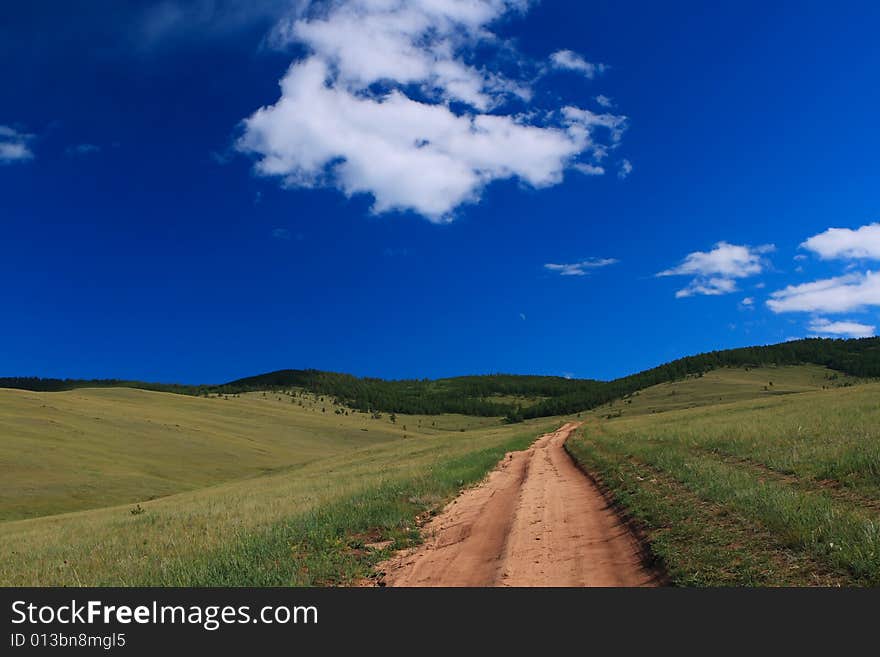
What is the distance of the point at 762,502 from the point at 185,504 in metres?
28.3

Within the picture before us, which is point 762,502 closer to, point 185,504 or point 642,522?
point 642,522

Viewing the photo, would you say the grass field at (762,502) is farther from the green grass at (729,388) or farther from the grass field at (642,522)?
the green grass at (729,388)

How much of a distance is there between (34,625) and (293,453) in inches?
3456

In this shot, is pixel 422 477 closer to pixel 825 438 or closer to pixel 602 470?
pixel 602 470

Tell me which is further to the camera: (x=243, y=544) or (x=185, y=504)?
(x=185, y=504)

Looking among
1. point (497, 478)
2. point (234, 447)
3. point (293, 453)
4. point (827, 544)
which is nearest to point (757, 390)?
point (293, 453)

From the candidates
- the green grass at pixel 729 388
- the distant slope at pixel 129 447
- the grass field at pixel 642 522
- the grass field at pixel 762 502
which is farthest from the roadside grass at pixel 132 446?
the green grass at pixel 729 388

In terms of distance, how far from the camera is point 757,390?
103 meters

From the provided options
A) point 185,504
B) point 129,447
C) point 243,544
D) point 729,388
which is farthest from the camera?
point 729,388

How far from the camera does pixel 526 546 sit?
10969 mm

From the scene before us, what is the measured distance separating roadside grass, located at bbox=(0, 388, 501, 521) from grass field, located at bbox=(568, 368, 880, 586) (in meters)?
Result: 42.0

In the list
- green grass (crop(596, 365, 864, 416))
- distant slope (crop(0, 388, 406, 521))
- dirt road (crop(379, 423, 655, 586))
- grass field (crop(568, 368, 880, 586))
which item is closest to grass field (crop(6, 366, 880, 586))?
grass field (crop(568, 368, 880, 586))

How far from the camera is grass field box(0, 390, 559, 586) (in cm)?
1111

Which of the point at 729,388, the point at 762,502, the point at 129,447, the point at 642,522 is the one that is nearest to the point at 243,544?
the point at 642,522
